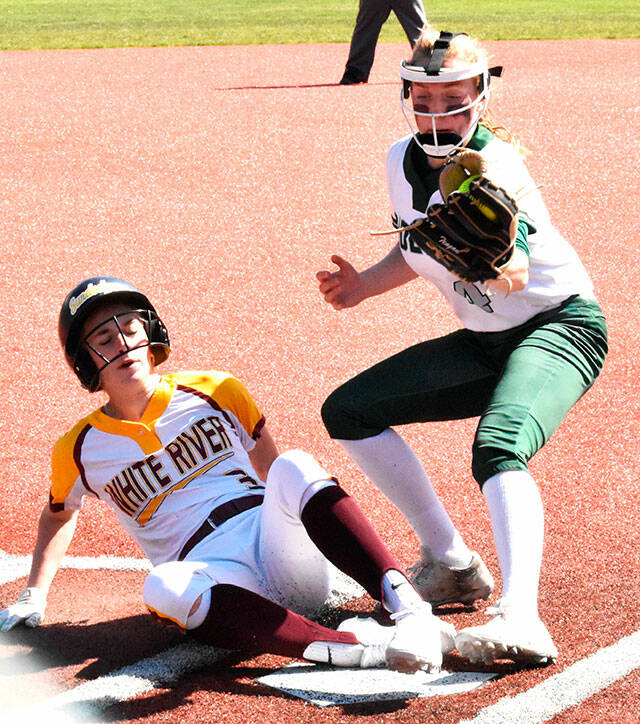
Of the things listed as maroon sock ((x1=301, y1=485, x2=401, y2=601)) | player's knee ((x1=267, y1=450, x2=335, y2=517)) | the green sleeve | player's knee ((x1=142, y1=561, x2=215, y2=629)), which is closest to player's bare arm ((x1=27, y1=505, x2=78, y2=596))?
player's knee ((x1=142, y1=561, x2=215, y2=629))

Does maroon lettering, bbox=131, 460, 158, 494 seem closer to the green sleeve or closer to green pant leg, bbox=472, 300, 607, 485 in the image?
green pant leg, bbox=472, 300, 607, 485

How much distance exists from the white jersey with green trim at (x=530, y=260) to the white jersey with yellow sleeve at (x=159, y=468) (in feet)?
3.00

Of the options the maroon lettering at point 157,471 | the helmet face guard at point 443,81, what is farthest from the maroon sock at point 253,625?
the helmet face guard at point 443,81

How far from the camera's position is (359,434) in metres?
3.74

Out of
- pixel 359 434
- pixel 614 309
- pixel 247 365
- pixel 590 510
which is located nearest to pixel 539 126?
pixel 614 309

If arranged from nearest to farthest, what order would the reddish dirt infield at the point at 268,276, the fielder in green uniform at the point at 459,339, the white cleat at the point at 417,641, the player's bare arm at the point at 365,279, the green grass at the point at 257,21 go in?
the white cleat at the point at 417,641, the fielder in green uniform at the point at 459,339, the reddish dirt infield at the point at 268,276, the player's bare arm at the point at 365,279, the green grass at the point at 257,21

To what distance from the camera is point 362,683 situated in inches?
129

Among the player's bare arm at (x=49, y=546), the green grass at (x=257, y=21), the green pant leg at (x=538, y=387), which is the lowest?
the green grass at (x=257, y=21)

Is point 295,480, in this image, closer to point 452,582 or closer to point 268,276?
point 452,582

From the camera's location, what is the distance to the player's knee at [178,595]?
3271 mm

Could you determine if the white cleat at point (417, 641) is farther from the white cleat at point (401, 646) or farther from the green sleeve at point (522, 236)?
the green sleeve at point (522, 236)

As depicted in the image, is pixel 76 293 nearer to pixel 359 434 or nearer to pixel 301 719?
pixel 359 434

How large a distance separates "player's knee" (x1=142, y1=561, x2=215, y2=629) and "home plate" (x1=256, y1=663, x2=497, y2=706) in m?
0.30

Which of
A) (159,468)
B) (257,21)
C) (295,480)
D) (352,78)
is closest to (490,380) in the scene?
(295,480)
